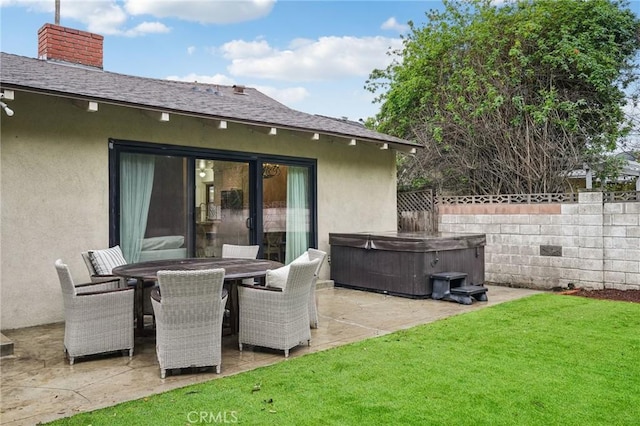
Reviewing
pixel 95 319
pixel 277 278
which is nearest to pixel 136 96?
pixel 95 319

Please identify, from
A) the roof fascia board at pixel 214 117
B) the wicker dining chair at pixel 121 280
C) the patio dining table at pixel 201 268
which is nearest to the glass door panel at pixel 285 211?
the roof fascia board at pixel 214 117

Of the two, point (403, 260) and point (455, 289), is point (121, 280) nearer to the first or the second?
point (403, 260)

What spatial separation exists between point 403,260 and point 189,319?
4035 millimetres

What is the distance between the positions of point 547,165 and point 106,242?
797 cm

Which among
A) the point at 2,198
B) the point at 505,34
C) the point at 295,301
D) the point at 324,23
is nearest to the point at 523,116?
the point at 505,34

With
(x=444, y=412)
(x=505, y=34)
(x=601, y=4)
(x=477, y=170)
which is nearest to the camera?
(x=444, y=412)

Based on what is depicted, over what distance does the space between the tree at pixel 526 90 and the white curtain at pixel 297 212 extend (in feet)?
11.8

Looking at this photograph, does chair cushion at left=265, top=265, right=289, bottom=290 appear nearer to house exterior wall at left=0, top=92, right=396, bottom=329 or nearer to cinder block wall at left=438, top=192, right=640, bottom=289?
house exterior wall at left=0, top=92, right=396, bottom=329

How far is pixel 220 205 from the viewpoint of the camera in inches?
281

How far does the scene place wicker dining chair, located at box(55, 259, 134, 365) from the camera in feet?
13.0

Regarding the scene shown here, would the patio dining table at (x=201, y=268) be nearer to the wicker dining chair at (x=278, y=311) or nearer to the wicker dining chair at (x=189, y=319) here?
the wicker dining chair at (x=278, y=311)

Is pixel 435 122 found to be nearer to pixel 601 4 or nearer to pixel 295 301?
pixel 601 4

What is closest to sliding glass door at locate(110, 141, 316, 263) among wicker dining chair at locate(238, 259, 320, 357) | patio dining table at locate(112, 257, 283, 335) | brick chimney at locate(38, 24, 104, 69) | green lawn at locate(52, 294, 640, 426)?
patio dining table at locate(112, 257, 283, 335)

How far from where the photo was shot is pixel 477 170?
1014cm
